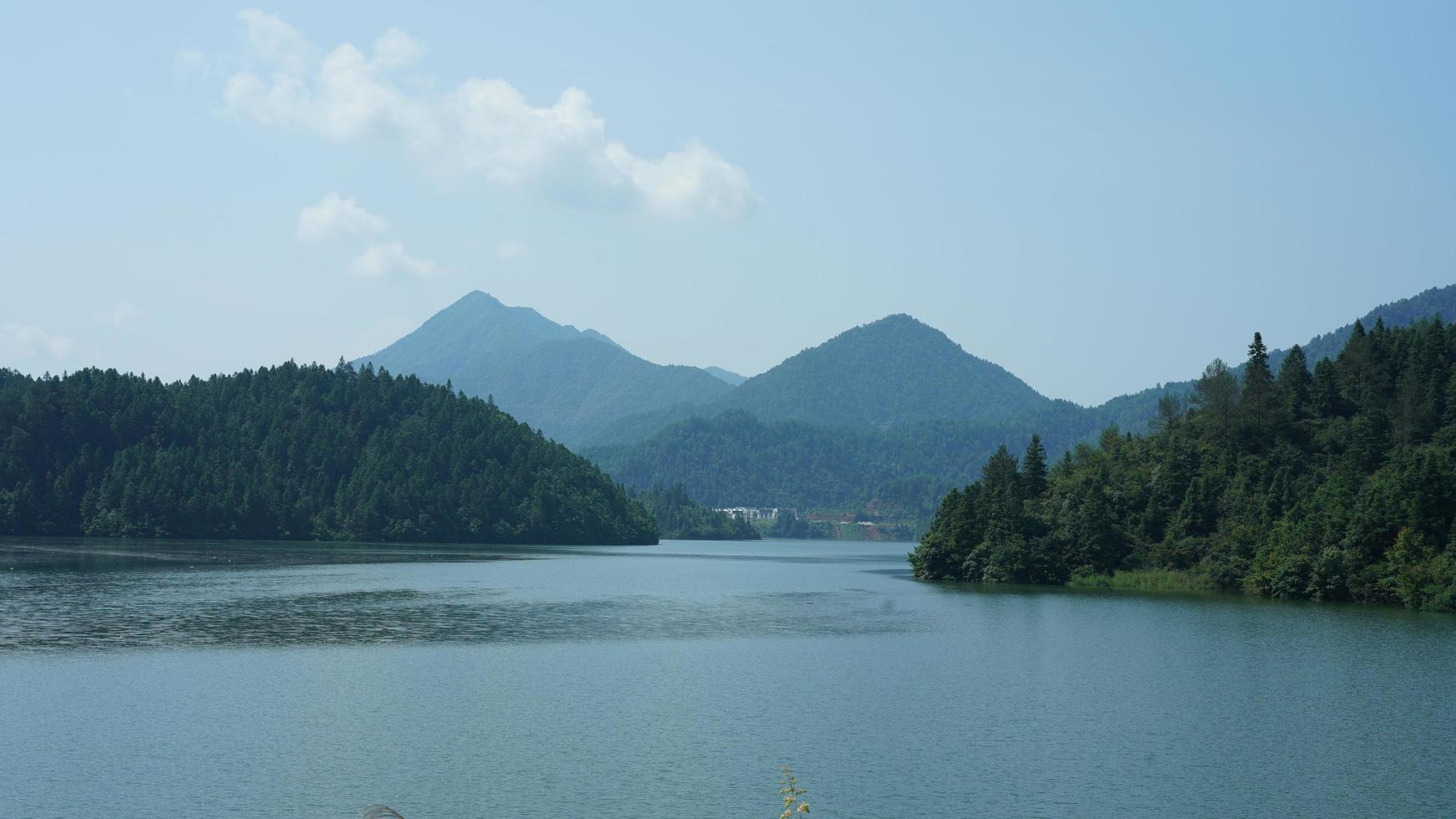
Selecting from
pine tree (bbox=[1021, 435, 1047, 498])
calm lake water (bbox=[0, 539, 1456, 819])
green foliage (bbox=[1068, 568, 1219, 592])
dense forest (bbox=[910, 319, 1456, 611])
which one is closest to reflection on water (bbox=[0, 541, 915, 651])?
calm lake water (bbox=[0, 539, 1456, 819])

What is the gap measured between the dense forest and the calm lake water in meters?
7.87

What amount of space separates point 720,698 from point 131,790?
25561 mm

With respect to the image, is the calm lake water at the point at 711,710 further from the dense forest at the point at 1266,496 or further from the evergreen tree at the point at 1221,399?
the evergreen tree at the point at 1221,399

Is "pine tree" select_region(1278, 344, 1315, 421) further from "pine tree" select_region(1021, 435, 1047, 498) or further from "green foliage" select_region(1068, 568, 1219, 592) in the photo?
"green foliage" select_region(1068, 568, 1219, 592)

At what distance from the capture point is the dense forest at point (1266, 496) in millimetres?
103938

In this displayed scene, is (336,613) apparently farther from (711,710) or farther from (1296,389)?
(1296,389)

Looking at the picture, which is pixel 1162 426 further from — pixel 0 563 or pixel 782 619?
pixel 0 563

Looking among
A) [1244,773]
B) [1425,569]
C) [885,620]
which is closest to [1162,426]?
[1425,569]

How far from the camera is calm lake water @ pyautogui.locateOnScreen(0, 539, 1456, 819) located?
39094 mm

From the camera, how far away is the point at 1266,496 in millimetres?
123812

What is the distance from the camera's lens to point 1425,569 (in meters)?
100

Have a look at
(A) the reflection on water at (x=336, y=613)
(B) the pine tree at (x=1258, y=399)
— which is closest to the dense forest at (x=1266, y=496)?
(B) the pine tree at (x=1258, y=399)

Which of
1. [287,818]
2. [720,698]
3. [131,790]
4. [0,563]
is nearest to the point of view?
[287,818]

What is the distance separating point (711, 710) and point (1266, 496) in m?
89.0
